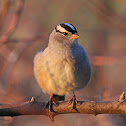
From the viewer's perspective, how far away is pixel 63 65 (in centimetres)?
444

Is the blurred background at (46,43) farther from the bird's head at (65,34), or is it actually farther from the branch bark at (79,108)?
the branch bark at (79,108)

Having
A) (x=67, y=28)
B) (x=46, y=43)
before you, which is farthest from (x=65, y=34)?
(x=46, y=43)

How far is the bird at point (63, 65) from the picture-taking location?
4441mm

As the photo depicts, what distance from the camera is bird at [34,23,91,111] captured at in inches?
175

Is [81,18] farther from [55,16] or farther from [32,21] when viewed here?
A: [32,21]

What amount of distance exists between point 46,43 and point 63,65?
11.1 feet

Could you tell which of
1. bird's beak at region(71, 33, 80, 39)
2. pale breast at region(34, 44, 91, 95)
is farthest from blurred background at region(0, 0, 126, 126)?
bird's beak at region(71, 33, 80, 39)

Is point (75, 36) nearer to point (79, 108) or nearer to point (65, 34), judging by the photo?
point (65, 34)

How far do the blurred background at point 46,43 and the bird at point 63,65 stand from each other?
699 millimetres

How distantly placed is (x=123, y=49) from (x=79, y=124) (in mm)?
3369

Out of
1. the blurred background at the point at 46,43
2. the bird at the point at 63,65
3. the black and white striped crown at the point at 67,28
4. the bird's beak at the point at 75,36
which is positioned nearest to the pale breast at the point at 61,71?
the bird at the point at 63,65

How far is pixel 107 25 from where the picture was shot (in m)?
7.90

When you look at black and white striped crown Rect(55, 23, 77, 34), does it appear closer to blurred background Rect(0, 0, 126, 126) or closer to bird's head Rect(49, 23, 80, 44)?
bird's head Rect(49, 23, 80, 44)

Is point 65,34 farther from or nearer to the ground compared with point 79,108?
farther from the ground
